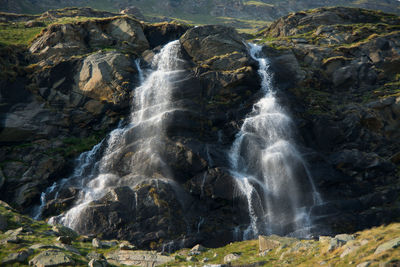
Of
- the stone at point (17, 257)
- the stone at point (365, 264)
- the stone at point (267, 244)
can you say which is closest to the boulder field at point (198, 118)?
the stone at point (267, 244)

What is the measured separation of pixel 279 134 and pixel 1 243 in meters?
31.2

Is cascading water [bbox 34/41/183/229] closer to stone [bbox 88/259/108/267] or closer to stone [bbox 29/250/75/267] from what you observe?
stone [bbox 29/250/75/267]

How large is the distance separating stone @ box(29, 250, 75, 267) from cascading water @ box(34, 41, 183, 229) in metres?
16.8

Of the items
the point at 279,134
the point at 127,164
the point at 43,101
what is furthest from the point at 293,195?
the point at 43,101

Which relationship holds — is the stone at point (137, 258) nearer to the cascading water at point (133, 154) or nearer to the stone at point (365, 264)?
the cascading water at point (133, 154)

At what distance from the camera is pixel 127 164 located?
37875 millimetres

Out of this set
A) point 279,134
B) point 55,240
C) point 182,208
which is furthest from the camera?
point 279,134

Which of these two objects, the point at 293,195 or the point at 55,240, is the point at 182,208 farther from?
the point at 55,240

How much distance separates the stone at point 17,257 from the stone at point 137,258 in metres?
6.90

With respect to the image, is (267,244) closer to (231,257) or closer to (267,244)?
(267,244)

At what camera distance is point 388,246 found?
14625 mm

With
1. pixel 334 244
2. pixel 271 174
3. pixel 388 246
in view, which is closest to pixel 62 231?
pixel 334 244

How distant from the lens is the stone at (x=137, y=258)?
22.6 meters

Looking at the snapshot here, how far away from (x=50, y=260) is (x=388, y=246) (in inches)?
600
